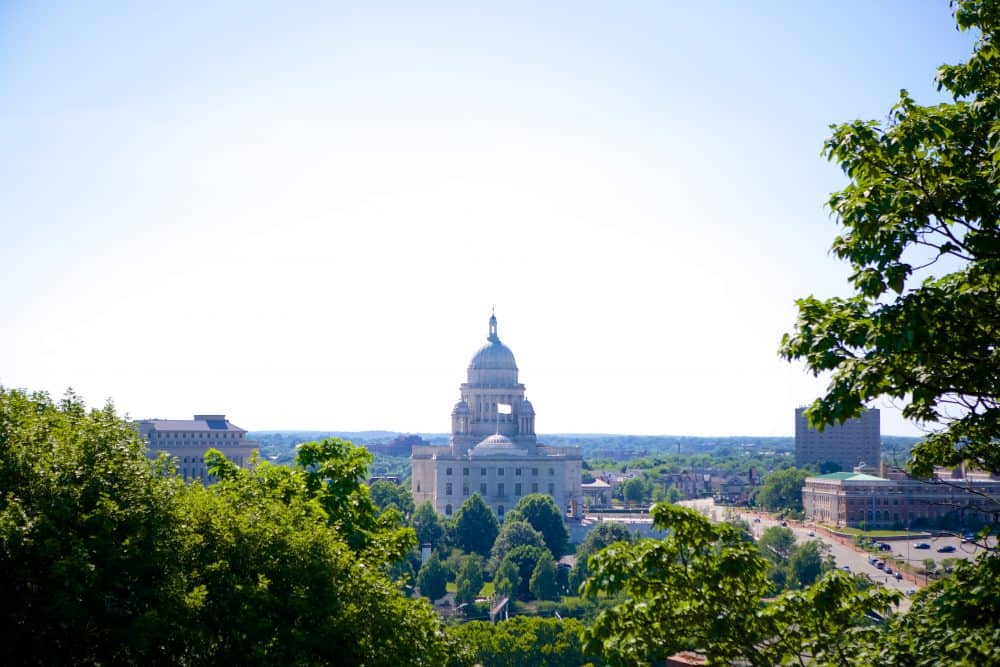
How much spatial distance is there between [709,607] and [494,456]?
477 feet

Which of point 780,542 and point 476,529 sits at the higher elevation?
point 476,529

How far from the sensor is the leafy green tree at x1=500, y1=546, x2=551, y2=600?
3969 inches

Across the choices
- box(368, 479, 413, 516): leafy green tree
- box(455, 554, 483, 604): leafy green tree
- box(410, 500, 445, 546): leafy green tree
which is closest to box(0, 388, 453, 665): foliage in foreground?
box(455, 554, 483, 604): leafy green tree

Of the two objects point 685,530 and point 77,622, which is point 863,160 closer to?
point 685,530

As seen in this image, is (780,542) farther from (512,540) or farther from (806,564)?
(512,540)

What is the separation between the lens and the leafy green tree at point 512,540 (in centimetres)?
10994

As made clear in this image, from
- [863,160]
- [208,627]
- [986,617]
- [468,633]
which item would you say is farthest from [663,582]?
[468,633]

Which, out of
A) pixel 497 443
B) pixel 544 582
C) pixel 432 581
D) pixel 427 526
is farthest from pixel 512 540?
pixel 497 443

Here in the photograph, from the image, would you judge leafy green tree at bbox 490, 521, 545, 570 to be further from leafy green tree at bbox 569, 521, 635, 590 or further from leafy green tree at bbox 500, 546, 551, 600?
leafy green tree at bbox 569, 521, 635, 590

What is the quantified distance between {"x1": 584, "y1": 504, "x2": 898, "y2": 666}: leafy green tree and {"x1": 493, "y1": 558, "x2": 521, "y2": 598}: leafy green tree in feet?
261

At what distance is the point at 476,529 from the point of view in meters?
124

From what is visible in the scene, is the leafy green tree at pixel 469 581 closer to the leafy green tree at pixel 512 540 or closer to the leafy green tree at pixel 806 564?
→ the leafy green tree at pixel 512 540

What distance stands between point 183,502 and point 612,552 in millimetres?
12170

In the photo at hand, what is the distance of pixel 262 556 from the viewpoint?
2481 cm
